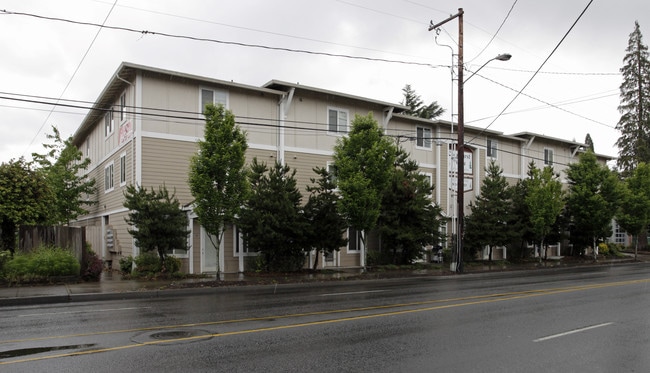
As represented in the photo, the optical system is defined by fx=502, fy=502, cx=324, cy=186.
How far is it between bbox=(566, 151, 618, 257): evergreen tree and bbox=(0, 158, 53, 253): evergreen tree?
30791mm

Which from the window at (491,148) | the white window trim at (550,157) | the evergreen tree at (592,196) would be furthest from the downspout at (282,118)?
the white window trim at (550,157)

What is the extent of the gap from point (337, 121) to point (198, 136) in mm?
7410

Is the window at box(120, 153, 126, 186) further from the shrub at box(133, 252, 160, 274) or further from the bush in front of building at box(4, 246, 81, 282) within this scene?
the bush in front of building at box(4, 246, 81, 282)

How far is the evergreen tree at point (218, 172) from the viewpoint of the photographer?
1734 cm

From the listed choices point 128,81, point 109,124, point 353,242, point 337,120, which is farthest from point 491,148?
point 109,124

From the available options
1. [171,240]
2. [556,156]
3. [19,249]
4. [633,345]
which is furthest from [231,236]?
[556,156]

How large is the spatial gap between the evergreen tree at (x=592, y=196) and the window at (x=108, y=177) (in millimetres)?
28409

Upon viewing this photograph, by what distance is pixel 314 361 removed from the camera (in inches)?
265

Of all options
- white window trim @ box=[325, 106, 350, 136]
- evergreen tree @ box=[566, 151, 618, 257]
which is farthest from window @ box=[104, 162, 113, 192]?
evergreen tree @ box=[566, 151, 618, 257]

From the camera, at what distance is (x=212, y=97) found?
22.1 metres

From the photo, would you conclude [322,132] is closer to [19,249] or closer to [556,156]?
[19,249]

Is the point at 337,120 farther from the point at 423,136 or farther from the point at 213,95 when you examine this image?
the point at 213,95

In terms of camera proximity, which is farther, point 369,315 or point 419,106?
point 419,106

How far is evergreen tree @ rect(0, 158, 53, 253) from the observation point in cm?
1753
